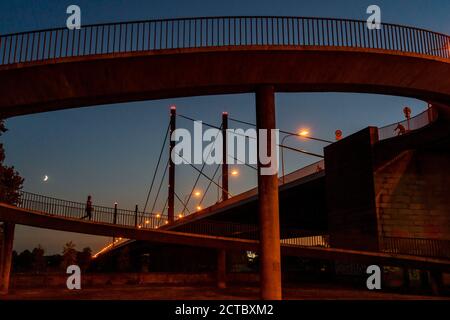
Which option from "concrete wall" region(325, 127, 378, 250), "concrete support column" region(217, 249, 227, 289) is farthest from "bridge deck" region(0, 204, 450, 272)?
"concrete support column" region(217, 249, 227, 289)

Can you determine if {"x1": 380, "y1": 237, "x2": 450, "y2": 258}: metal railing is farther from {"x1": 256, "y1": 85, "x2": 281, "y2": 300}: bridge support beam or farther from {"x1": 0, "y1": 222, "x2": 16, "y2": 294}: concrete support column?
{"x1": 0, "y1": 222, "x2": 16, "y2": 294}: concrete support column

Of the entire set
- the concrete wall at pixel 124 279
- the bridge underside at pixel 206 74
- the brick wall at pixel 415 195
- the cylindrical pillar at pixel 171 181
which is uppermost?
the cylindrical pillar at pixel 171 181

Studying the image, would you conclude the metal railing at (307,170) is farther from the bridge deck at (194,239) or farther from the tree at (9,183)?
the tree at (9,183)

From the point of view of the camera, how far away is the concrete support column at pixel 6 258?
22156 mm

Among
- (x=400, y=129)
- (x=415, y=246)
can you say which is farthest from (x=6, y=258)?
(x=400, y=129)

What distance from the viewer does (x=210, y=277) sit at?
32250mm

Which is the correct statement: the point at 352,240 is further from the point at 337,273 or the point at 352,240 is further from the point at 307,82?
the point at 307,82

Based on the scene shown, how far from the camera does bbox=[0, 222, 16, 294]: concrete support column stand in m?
22.2

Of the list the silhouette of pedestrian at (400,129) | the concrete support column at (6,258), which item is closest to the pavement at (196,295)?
the concrete support column at (6,258)

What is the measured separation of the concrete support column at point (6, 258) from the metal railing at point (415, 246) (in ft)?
64.0

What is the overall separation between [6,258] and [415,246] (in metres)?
21.7

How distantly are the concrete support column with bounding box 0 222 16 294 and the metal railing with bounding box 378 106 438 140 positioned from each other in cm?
2094

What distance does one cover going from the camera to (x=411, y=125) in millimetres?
25266
